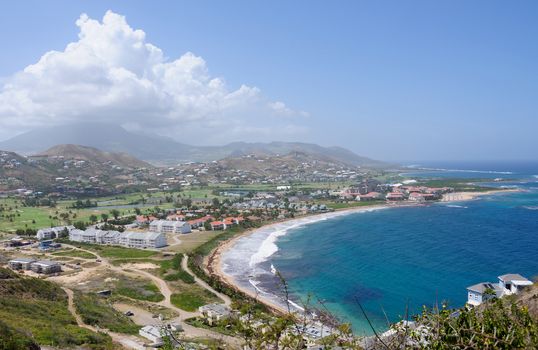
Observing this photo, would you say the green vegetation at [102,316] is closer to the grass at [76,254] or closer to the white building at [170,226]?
the grass at [76,254]

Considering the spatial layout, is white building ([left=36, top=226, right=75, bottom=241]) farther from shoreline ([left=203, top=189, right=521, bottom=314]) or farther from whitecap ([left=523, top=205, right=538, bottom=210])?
whitecap ([left=523, top=205, right=538, bottom=210])

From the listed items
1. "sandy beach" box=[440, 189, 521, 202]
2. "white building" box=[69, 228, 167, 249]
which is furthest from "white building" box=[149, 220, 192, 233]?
"sandy beach" box=[440, 189, 521, 202]

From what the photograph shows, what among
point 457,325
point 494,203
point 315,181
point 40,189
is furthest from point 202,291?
point 315,181

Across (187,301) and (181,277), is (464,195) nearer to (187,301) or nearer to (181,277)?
(181,277)

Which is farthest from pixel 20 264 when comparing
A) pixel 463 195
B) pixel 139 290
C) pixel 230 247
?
pixel 463 195

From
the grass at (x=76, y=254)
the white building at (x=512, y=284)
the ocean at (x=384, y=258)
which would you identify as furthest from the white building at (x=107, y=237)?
the white building at (x=512, y=284)

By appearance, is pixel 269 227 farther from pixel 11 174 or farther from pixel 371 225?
pixel 11 174
